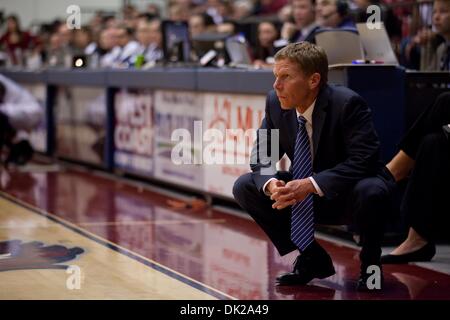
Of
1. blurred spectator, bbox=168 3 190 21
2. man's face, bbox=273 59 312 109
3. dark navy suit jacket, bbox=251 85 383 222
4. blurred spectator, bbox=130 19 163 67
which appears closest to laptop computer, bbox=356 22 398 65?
dark navy suit jacket, bbox=251 85 383 222

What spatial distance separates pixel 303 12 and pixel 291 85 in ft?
13.7

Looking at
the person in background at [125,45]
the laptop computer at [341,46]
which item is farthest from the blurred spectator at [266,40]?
the laptop computer at [341,46]

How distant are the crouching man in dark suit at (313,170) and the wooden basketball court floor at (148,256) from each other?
257mm

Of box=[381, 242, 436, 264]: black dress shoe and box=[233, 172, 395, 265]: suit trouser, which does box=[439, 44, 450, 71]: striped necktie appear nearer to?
box=[381, 242, 436, 264]: black dress shoe

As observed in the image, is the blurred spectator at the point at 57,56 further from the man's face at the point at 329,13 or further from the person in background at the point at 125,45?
the man's face at the point at 329,13

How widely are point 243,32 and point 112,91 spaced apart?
2451mm

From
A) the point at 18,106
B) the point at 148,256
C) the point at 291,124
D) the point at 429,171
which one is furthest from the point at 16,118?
the point at 291,124

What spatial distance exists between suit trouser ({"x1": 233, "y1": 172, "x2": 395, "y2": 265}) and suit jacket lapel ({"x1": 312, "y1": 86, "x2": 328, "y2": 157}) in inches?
11.6

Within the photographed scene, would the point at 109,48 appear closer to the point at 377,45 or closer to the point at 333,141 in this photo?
the point at 377,45

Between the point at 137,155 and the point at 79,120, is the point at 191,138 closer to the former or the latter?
the point at 137,155

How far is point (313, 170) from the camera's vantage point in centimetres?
494

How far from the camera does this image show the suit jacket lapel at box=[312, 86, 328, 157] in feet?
15.9
